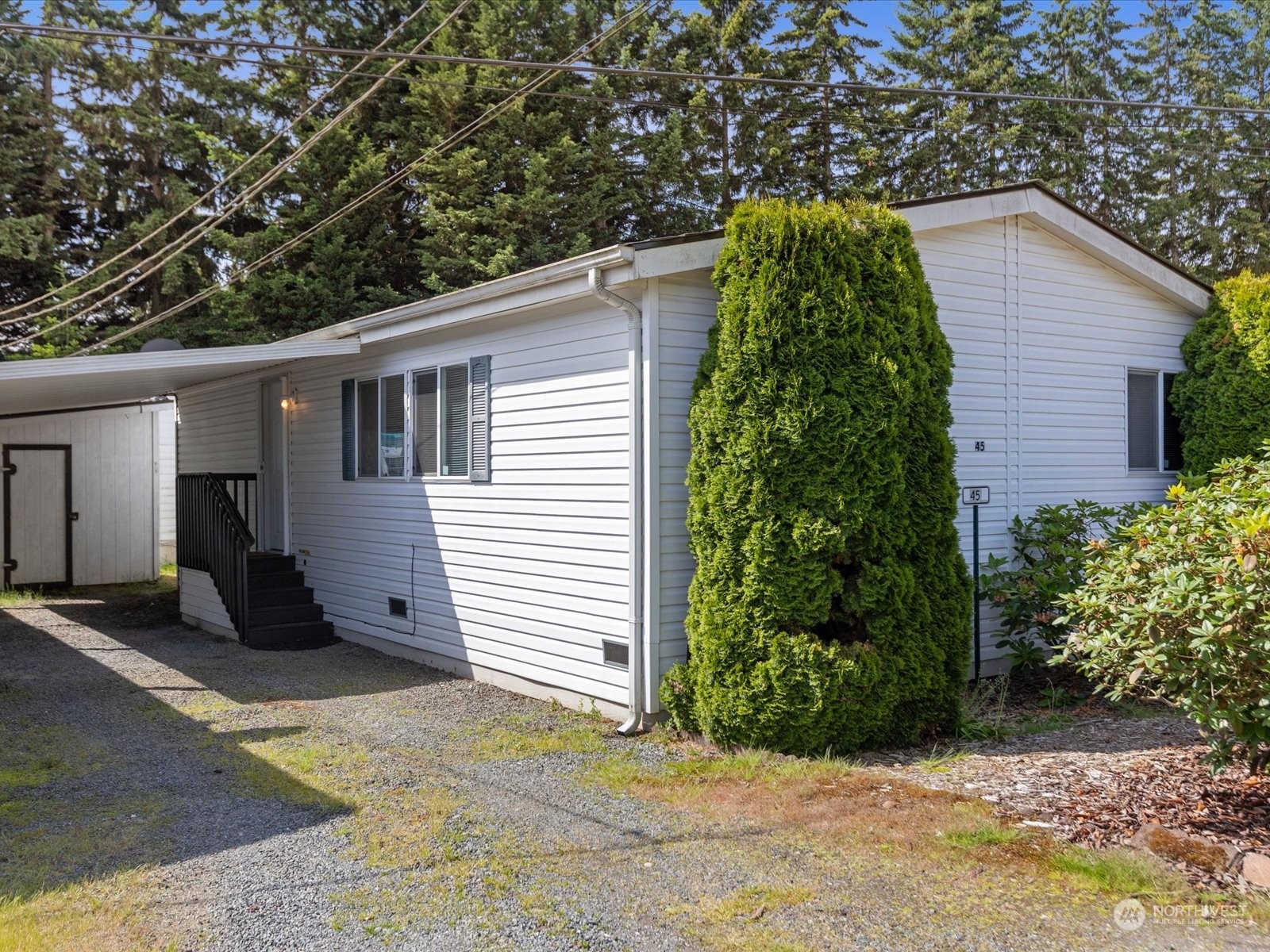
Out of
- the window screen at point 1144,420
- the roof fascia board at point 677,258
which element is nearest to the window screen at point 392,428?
the roof fascia board at point 677,258

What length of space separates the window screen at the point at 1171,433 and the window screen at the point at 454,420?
6479 millimetres

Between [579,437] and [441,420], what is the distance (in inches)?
79.5

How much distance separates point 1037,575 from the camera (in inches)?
293

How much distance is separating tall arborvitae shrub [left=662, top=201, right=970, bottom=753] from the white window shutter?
96.5 inches

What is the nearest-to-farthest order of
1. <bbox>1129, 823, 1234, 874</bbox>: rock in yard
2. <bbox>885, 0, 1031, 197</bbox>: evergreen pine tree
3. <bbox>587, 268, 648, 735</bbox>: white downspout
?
<bbox>1129, 823, 1234, 874</bbox>: rock in yard, <bbox>587, 268, 648, 735</bbox>: white downspout, <bbox>885, 0, 1031, 197</bbox>: evergreen pine tree

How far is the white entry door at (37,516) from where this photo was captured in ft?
45.8

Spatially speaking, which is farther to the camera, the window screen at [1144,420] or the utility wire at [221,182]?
the utility wire at [221,182]

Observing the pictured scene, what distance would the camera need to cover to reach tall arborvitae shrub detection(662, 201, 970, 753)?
5.53 metres

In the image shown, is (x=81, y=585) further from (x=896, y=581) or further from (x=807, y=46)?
(x=807, y=46)

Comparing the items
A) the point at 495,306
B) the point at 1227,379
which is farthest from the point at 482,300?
the point at 1227,379

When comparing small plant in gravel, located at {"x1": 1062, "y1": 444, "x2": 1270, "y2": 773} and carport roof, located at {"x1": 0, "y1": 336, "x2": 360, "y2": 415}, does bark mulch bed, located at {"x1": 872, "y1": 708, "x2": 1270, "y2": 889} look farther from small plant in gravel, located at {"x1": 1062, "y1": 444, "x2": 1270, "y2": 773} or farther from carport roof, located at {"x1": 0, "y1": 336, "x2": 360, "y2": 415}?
carport roof, located at {"x1": 0, "y1": 336, "x2": 360, "y2": 415}

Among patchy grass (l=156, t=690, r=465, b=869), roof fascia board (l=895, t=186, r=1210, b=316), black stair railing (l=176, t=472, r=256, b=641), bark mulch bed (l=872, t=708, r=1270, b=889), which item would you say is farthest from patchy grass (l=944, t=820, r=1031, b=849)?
black stair railing (l=176, t=472, r=256, b=641)

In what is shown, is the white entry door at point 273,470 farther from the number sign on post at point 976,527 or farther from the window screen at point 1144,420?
the window screen at point 1144,420

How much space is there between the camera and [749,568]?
5559 millimetres
